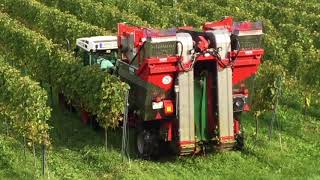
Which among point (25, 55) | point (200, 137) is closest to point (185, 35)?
point (200, 137)

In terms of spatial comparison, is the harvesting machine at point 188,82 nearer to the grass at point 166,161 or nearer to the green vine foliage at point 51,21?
the grass at point 166,161

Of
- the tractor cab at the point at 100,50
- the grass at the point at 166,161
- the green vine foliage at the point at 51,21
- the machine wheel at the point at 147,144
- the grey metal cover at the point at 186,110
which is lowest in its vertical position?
the grass at the point at 166,161

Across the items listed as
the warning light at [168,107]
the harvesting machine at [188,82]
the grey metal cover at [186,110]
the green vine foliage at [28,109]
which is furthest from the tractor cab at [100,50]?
the grey metal cover at [186,110]

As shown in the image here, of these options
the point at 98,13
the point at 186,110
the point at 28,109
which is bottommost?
the point at 186,110

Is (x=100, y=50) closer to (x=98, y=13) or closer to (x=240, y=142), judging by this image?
(x=240, y=142)

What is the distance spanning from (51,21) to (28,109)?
10.3m

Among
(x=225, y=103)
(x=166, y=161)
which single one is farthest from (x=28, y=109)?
(x=225, y=103)

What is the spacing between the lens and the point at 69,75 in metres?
13.9

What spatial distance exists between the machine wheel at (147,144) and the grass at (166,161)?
0.19m

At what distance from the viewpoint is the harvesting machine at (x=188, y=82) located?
11.6 metres

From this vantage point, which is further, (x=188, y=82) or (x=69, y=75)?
(x=69, y=75)

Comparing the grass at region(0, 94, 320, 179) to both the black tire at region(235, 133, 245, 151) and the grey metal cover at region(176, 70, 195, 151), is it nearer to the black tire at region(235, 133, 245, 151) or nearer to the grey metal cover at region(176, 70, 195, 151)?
the black tire at region(235, 133, 245, 151)

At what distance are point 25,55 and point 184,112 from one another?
643cm

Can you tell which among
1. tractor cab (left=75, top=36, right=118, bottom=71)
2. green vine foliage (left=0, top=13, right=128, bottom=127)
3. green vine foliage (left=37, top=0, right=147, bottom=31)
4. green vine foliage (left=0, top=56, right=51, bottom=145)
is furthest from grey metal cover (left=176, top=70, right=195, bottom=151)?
green vine foliage (left=37, top=0, right=147, bottom=31)
